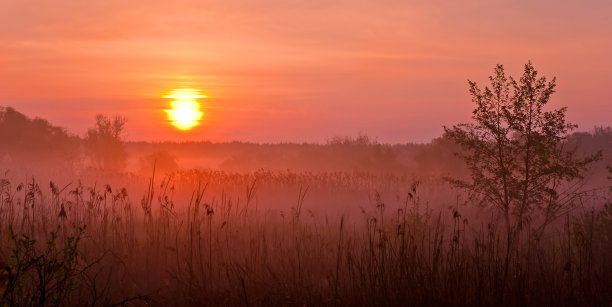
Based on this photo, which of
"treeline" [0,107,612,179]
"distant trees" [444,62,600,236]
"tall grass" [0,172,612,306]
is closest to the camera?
"tall grass" [0,172,612,306]

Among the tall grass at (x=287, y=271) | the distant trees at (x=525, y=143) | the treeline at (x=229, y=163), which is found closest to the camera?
the tall grass at (x=287, y=271)

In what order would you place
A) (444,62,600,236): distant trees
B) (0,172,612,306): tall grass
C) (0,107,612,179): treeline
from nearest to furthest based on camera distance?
1. (0,172,612,306): tall grass
2. (444,62,600,236): distant trees
3. (0,107,612,179): treeline

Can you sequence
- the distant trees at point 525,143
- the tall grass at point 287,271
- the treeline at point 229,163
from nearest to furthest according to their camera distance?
the tall grass at point 287,271 → the distant trees at point 525,143 → the treeline at point 229,163

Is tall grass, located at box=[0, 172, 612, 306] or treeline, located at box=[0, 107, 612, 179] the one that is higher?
treeline, located at box=[0, 107, 612, 179]

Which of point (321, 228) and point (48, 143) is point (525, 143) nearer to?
point (321, 228)

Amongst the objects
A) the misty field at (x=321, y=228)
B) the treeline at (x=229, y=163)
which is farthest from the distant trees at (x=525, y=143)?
the treeline at (x=229, y=163)

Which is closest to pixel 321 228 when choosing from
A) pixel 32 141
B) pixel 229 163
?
pixel 32 141

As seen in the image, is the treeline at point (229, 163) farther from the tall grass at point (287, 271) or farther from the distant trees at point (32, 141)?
the tall grass at point (287, 271)

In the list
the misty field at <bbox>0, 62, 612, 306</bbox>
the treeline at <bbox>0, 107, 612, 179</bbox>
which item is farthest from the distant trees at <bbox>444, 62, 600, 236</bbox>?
the treeline at <bbox>0, 107, 612, 179</bbox>

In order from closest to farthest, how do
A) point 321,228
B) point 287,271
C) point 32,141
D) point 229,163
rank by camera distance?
point 287,271
point 321,228
point 32,141
point 229,163

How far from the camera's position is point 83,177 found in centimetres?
3328

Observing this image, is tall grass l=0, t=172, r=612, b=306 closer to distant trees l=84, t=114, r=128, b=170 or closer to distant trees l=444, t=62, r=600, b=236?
distant trees l=444, t=62, r=600, b=236

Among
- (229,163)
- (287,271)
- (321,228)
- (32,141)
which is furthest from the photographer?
(229,163)

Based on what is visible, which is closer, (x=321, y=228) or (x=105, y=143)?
(x=321, y=228)
